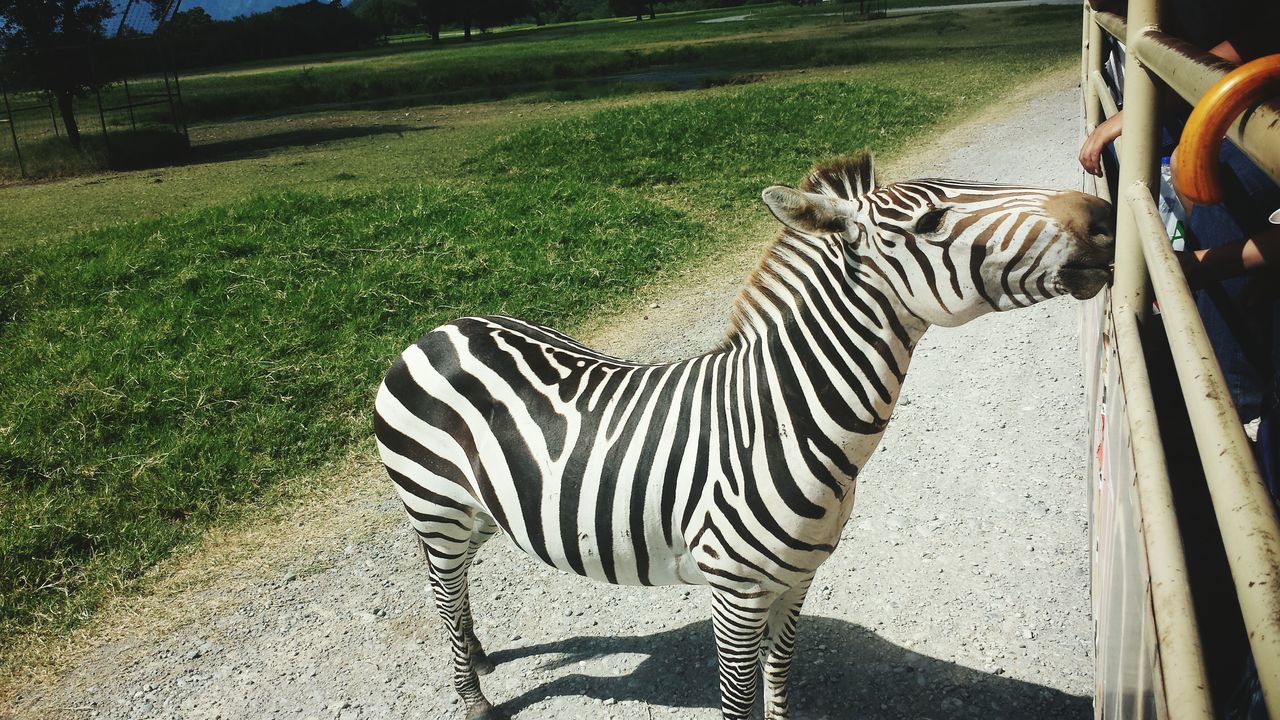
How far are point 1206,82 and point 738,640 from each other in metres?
1.80

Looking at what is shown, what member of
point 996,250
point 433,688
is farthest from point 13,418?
point 996,250

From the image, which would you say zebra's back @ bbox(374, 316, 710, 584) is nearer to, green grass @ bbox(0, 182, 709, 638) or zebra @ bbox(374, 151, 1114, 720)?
zebra @ bbox(374, 151, 1114, 720)

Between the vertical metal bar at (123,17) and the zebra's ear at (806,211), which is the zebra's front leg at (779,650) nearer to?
the zebra's ear at (806,211)

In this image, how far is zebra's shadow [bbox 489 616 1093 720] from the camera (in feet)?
9.60

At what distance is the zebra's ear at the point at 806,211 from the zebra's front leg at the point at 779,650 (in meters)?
1.12

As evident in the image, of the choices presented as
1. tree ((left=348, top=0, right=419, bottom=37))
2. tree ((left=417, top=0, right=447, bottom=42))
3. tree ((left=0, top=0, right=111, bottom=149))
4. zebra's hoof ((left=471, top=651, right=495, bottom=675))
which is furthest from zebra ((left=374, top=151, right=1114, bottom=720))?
tree ((left=348, top=0, right=419, bottom=37))

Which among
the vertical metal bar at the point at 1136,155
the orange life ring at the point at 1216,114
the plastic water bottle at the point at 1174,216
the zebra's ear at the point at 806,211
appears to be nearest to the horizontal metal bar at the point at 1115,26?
the plastic water bottle at the point at 1174,216

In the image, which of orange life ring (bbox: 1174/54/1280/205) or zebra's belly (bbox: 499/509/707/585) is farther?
zebra's belly (bbox: 499/509/707/585)

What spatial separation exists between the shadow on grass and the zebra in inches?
574

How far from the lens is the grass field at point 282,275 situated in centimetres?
444

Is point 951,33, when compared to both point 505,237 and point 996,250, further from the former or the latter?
point 996,250

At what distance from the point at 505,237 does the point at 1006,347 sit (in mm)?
4529

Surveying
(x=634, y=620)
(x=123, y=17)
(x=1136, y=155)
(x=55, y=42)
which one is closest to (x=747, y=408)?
(x=1136, y=155)

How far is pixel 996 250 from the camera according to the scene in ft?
6.47
